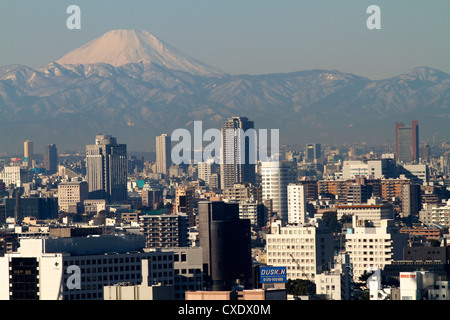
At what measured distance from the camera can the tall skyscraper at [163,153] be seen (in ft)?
418

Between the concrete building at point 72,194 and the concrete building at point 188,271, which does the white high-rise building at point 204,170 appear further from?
the concrete building at point 188,271

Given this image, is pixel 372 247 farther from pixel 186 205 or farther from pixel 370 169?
pixel 370 169

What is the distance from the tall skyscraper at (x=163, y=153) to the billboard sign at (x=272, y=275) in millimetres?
100192

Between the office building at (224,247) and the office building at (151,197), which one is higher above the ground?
the office building at (224,247)

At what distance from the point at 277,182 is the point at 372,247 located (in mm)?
39690

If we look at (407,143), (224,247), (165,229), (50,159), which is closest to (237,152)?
(407,143)

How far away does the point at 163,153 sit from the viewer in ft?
429

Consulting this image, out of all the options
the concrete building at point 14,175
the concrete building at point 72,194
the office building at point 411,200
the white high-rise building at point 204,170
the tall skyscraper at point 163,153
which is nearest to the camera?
the office building at point 411,200

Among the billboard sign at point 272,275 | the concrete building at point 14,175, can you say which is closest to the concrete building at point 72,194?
the concrete building at point 14,175

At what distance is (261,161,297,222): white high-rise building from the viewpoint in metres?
78.0

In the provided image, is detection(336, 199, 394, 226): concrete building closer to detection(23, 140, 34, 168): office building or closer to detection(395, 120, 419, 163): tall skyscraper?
detection(395, 120, 419, 163): tall skyscraper

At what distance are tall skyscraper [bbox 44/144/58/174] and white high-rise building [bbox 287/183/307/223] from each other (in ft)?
220

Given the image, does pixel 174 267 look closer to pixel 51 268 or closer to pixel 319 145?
pixel 51 268
